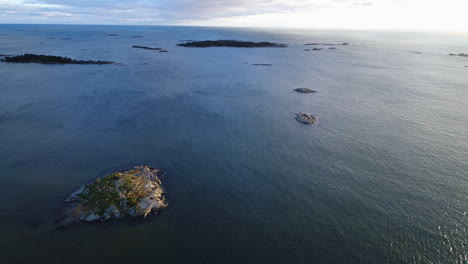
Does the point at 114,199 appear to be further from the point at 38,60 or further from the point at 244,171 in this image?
the point at 38,60

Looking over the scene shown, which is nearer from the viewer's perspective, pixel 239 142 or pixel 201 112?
pixel 239 142

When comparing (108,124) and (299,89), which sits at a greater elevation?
(299,89)

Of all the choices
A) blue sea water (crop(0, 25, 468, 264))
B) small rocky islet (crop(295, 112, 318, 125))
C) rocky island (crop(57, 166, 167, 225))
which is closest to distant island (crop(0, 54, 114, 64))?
blue sea water (crop(0, 25, 468, 264))

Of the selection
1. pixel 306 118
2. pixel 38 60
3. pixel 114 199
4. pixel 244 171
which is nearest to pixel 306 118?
→ pixel 306 118

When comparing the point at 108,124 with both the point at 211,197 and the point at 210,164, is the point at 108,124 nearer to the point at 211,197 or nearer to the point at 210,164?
the point at 210,164

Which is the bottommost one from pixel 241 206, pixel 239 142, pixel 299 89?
pixel 241 206

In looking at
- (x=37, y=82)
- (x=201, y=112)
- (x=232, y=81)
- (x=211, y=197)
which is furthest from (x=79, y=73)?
(x=211, y=197)
